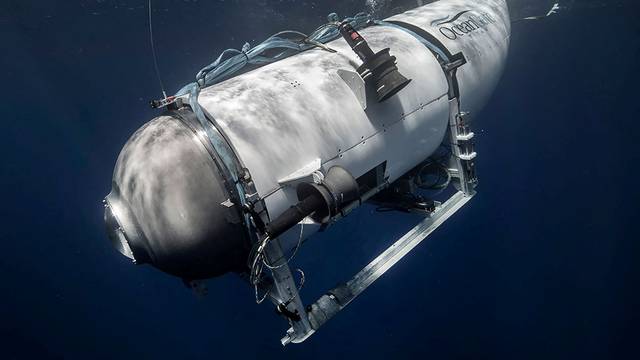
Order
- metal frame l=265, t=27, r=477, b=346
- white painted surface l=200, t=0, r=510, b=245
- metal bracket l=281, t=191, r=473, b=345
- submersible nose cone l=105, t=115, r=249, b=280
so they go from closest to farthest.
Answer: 1. submersible nose cone l=105, t=115, r=249, b=280
2. white painted surface l=200, t=0, r=510, b=245
3. metal frame l=265, t=27, r=477, b=346
4. metal bracket l=281, t=191, r=473, b=345

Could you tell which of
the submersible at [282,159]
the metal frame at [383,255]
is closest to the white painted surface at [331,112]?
the submersible at [282,159]

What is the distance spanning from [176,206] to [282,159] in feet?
2.94

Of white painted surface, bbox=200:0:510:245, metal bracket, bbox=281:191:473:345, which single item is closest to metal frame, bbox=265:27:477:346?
metal bracket, bbox=281:191:473:345

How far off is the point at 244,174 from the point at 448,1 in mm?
5131

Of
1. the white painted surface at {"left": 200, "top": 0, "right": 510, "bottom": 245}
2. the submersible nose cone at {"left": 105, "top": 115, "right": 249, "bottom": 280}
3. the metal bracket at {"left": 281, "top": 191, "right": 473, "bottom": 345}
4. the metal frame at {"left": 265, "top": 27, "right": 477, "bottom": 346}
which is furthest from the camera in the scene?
the metal bracket at {"left": 281, "top": 191, "right": 473, "bottom": 345}

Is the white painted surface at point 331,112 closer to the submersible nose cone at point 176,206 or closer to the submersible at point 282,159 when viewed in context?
the submersible at point 282,159

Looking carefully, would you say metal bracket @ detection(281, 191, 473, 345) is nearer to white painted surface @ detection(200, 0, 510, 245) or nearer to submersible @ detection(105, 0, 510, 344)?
submersible @ detection(105, 0, 510, 344)

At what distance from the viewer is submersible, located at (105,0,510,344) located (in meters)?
2.58

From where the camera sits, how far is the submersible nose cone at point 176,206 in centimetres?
255

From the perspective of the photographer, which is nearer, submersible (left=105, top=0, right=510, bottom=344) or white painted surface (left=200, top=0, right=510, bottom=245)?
submersible (left=105, top=0, right=510, bottom=344)

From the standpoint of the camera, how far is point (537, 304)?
1753 cm

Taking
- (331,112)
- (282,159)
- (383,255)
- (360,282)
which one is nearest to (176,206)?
(282,159)

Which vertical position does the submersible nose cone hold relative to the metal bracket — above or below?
above
